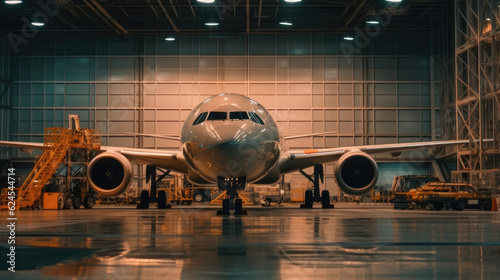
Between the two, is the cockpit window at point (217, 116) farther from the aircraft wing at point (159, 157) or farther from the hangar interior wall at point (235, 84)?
the hangar interior wall at point (235, 84)

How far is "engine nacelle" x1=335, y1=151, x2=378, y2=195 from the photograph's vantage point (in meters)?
19.7

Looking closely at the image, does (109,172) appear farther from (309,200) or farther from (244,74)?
(244,74)

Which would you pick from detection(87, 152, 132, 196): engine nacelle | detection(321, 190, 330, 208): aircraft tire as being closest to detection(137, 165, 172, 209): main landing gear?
detection(87, 152, 132, 196): engine nacelle

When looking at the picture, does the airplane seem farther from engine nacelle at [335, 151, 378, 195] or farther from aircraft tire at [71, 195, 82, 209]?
aircraft tire at [71, 195, 82, 209]

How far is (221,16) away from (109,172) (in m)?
21.2

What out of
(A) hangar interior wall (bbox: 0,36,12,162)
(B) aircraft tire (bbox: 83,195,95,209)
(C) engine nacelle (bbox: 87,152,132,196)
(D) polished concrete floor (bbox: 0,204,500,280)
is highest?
(A) hangar interior wall (bbox: 0,36,12,162)

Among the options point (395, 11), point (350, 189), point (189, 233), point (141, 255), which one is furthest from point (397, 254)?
point (395, 11)

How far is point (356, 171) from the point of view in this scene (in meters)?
20.0

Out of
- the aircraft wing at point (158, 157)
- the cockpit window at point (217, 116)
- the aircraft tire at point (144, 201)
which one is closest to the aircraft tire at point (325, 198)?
the aircraft wing at point (158, 157)

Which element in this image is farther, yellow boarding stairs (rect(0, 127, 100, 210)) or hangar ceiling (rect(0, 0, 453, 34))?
hangar ceiling (rect(0, 0, 453, 34))

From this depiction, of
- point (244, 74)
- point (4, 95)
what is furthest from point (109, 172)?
point (4, 95)

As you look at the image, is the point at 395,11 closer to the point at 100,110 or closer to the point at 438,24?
the point at 438,24

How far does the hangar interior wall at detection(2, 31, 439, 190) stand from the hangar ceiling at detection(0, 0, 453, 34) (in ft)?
2.65

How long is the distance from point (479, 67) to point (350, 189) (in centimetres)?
1291
